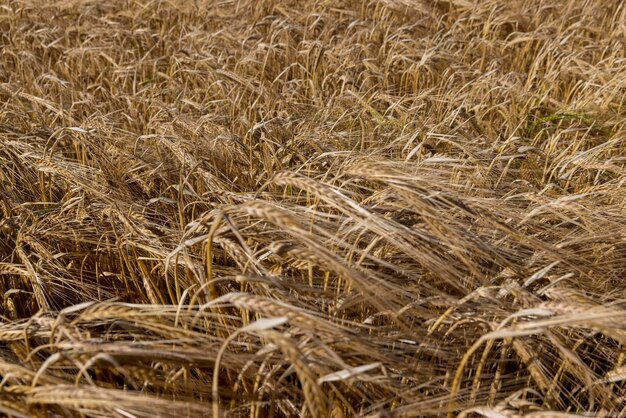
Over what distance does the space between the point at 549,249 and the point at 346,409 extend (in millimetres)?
456

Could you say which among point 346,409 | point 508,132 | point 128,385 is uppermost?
point 508,132

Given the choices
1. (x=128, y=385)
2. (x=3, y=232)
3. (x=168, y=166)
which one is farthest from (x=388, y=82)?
(x=128, y=385)

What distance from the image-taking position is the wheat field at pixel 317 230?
1.04m

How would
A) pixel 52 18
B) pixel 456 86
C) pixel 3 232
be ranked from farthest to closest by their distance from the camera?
pixel 52 18
pixel 456 86
pixel 3 232

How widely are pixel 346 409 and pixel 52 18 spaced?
3.67 metres

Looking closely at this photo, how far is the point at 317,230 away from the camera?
1354 mm

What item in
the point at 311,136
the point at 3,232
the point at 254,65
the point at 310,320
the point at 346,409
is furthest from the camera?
the point at 254,65

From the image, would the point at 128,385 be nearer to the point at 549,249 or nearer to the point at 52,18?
the point at 549,249

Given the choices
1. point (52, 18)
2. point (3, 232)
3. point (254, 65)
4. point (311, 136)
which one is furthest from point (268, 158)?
point (52, 18)

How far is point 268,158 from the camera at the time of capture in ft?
6.71

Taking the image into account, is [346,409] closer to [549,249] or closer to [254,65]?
[549,249]

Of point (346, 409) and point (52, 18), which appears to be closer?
point (346, 409)

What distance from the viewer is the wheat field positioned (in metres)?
1.04

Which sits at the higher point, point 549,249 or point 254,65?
point 549,249
